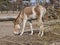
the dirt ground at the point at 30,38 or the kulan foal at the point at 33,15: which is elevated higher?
the kulan foal at the point at 33,15

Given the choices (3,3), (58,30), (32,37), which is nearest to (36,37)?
(32,37)

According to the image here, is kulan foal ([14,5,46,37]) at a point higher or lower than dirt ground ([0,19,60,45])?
higher

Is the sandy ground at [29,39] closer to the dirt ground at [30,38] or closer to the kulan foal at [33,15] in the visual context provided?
the dirt ground at [30,38]

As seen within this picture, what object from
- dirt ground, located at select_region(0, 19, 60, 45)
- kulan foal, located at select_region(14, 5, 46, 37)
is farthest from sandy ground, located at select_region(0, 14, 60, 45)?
kulan foal, located at select_region(14, 5, 46, 37)

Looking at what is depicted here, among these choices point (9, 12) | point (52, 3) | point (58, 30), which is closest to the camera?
point (58, 30)

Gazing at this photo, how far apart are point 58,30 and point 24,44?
94.6 inches

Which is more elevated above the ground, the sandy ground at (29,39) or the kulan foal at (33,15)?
the kulan foal at (33,15)

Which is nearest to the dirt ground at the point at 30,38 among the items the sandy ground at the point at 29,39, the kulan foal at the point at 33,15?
the sandy ground at the point at 29,39

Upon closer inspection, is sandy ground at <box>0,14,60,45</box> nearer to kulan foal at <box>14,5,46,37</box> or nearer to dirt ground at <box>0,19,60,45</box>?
→ dirt ground at <box>0,19,60,45</box>

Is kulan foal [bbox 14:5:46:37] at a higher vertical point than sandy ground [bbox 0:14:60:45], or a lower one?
higher

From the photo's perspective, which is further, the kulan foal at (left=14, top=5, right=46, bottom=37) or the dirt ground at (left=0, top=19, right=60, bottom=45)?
the kulan foal at (left=14, top=5, right=46, bottom=37)

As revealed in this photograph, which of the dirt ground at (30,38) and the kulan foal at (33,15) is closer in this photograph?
the dirt ground at (30,38)

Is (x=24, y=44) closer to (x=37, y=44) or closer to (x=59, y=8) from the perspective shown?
(x=37, y=44)

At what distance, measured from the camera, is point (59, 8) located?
41.9 feet
